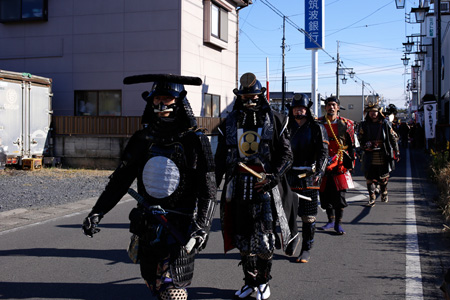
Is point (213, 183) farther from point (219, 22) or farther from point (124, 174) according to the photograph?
point (219, 22)

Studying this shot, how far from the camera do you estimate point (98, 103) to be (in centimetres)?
1781

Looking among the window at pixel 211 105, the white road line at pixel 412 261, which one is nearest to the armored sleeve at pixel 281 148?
the white road line at pixel 412 261

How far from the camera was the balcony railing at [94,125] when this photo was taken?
16.5m

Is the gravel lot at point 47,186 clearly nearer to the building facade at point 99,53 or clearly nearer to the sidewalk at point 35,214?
the sidewalk at point 35,214

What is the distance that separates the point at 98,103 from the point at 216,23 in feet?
19.8

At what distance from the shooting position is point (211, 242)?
264 inches

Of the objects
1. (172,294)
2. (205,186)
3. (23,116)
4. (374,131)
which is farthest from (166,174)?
(23,116)

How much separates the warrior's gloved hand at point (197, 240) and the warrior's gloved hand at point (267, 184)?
3.59ft

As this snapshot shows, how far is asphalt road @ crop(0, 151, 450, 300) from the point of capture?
470 cm

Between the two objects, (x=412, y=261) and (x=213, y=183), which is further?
(x=412, y=261)

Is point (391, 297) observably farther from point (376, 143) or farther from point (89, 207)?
point (89, 207)

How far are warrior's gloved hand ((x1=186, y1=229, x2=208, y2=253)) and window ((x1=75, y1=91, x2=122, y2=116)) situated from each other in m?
14.9

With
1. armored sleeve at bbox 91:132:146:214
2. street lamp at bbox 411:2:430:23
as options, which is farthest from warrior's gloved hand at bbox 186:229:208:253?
street lamp at bbox 411:2:430:23

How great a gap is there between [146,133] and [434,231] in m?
5.67
